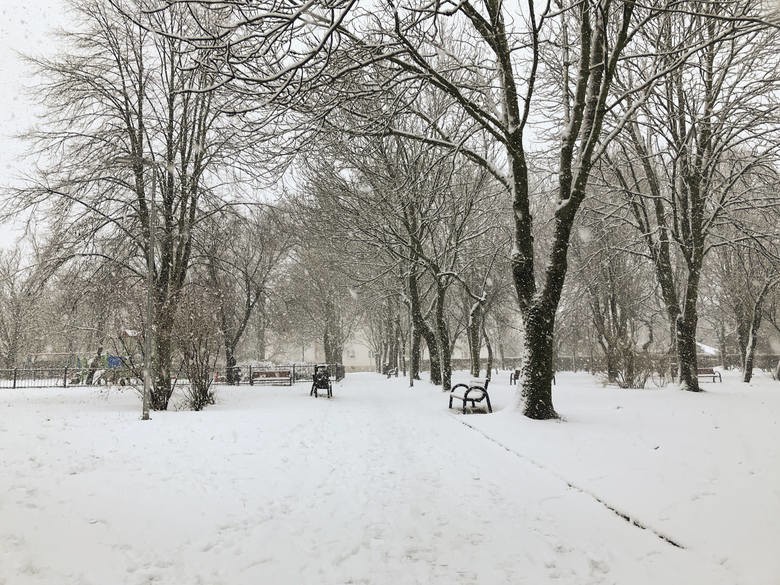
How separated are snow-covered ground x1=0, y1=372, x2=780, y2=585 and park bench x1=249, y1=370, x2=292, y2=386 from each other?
59.0 ft

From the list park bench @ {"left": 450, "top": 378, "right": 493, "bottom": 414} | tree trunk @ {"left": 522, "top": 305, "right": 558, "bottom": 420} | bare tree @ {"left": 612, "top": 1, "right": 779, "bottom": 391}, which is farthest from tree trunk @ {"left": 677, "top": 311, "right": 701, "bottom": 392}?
tree trunk @ {"left": 522, "top": 305, "right": 558, "bottom": 420}

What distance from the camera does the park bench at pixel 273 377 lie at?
2681 cm

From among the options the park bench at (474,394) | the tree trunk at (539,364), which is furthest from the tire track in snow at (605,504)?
the park bench at (474,394)

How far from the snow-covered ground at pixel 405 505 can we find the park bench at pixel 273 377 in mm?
17981

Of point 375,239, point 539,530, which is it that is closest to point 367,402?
point 375,239

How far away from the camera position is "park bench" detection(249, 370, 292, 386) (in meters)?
26.8

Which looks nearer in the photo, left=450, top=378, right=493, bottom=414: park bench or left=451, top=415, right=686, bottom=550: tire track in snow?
left=451, top=415, right=686, bottom=550: tire track in snow

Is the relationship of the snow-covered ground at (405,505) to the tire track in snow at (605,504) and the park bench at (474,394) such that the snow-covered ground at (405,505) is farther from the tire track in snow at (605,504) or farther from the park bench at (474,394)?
the park bench at (474,394)

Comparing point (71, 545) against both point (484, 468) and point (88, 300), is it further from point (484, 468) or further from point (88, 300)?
point (88, 300)

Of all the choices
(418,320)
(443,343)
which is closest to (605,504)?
(443,343)

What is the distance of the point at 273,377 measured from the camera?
88.7ft

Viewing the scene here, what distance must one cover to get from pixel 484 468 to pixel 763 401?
8592 millimetres

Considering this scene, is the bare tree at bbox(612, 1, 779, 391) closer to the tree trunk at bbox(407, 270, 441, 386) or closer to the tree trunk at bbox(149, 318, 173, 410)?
the tree trunk at bbox(407, 270, 441, 386)

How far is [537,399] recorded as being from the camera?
9281 mm
